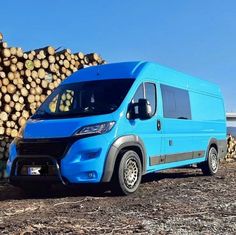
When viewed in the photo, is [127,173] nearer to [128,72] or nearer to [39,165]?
[39,165]

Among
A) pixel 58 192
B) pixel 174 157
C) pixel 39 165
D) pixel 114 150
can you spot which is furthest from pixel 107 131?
pixel 174 157

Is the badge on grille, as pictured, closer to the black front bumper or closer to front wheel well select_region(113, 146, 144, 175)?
the black front bumper

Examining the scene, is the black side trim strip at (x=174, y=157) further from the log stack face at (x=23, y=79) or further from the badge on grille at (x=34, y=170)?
the log stack face at (x=23, y=79)

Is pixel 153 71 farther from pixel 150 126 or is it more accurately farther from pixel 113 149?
pixel 113 149

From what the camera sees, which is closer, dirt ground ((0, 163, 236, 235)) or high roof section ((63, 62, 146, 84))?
dirt ground ((0, 163, 236, 235))

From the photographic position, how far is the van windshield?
314 inches

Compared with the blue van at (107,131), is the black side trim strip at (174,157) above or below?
below

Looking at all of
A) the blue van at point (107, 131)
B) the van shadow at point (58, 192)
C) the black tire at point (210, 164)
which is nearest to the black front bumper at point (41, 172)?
the blue van at point (107, 131)

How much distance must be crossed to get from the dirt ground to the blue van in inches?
16.4

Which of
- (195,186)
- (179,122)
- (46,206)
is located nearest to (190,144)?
(179,122)

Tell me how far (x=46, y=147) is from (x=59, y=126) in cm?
40

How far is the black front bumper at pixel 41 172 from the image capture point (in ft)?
24.4

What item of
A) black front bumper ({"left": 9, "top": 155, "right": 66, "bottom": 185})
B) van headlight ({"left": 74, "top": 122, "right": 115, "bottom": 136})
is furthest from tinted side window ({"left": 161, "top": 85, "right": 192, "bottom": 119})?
black front bumper ({"left": 9, "top": 155, "right": 66, "bottom": 185})

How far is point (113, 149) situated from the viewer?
759 cm
